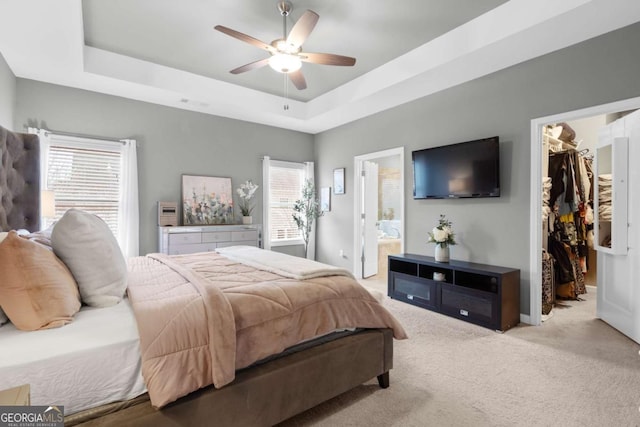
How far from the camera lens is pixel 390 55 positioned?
3.72m

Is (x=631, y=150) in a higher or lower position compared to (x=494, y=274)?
higher

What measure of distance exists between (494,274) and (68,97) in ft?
17.1

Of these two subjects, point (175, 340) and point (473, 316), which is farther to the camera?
point (473, 316)

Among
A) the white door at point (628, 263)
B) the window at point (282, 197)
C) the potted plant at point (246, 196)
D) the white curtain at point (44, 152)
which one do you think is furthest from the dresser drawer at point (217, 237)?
the white door at point (628, 263)

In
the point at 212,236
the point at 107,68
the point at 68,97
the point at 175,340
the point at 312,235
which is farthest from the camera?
the point at 312,235

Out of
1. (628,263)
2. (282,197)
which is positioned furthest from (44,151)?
(628,263)

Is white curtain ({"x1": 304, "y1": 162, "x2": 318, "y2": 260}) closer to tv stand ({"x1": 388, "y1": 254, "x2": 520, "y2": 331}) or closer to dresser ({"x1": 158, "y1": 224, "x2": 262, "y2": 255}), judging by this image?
dresser ({"x1": 158, "y1": 224, "x2": 262, "y2": 255})

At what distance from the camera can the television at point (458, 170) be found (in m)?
3.52

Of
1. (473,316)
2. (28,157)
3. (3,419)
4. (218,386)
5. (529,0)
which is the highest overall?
(529,0)

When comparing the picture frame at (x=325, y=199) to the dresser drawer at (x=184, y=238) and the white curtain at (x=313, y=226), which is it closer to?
the white curtain at (x=313, y=226)

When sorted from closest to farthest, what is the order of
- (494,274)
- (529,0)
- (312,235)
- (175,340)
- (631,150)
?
(175,340), (529,0), (631,150), (494,274), (312,235)

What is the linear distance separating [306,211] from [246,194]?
1165 mm

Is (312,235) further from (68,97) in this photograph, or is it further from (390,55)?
(68,97)

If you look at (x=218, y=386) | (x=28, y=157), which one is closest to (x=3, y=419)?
(x=218, y=386)
